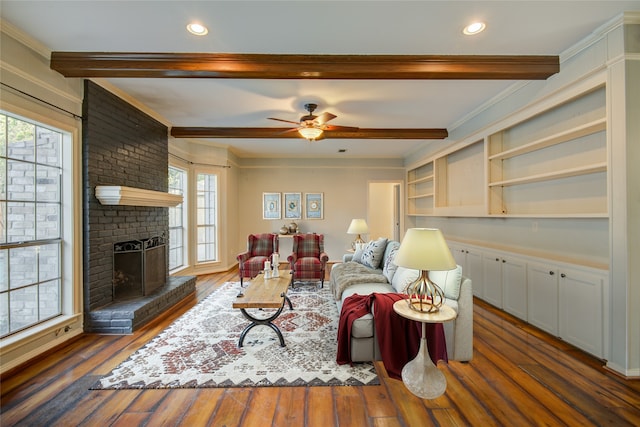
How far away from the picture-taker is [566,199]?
2.89 metres

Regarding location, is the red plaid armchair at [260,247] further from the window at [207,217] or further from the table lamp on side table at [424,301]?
the table lamp on side table at [424,301]

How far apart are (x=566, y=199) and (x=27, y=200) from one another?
5273 mm

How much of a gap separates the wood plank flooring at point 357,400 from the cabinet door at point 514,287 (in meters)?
0.75

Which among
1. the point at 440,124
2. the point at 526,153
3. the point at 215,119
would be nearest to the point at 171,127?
the point at 215,119

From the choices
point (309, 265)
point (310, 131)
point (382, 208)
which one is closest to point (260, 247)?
point (309, 265)

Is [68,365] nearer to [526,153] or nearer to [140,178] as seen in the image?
[140,178]

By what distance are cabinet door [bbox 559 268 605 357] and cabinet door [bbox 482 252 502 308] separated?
858mm

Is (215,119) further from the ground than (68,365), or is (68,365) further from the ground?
(215,119)

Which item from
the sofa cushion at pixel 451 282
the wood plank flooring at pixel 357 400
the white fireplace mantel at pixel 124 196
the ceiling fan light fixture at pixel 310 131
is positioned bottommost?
the wood plank flooring at pixel 357 400

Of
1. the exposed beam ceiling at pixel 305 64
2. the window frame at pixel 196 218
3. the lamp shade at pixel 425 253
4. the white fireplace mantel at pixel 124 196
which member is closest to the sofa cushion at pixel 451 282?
the lamp shade at pixel 425 253

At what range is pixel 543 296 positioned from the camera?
2945 mm

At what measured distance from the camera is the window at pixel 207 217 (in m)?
5.91

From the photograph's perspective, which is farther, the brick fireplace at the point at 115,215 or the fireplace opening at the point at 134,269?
the fireplace opening at the point at 134,269

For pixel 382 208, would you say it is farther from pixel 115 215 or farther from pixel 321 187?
pixel 115 215
